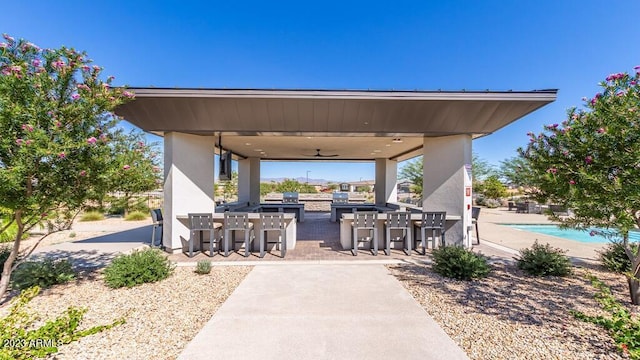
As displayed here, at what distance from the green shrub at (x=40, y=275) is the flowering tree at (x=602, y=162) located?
25.4 feet

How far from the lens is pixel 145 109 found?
18.8 feet

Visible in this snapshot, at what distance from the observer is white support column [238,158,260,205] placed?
1226 cm

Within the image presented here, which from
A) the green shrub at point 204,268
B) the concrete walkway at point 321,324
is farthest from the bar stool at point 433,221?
the green shrub at point 204,268

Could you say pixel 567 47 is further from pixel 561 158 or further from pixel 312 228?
pixel 312 228

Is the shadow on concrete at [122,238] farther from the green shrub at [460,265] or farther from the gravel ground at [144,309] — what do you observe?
the green shrub at [460,265]

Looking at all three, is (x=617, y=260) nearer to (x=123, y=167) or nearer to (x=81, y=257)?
(x=123, y=167)

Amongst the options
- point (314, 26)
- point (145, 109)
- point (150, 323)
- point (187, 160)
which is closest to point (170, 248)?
point (187, 160)

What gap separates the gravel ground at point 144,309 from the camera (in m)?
2.48

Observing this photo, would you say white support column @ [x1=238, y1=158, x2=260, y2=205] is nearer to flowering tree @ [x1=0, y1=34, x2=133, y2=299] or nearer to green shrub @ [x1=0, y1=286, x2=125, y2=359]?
flowering tree @ [x1=0, y1=34, x2=133, y2=299]

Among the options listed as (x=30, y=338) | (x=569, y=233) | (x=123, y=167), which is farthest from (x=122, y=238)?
(x=569, y=233)

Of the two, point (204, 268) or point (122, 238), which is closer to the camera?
point (204, 268)

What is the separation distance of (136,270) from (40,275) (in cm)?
145

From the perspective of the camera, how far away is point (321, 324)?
9.82 ft

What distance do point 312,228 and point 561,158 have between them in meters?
8.00
